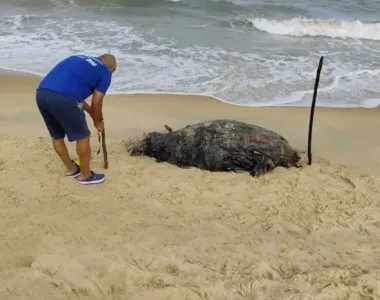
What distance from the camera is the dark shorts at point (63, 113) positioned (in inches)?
165

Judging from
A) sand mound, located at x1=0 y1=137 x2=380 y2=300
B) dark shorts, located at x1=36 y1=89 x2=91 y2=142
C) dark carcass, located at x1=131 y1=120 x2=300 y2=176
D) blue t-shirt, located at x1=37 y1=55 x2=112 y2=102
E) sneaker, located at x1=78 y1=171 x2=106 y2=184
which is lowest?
sand mound, located at x1=0 y1=137 x2=380 y2=300

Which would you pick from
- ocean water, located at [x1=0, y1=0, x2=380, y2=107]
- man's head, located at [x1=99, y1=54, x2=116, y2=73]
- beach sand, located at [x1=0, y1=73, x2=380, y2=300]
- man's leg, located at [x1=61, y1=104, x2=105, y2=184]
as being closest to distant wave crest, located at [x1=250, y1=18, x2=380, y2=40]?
ocean water, located at [x1=0, y1=0, x2=380, y2=107]

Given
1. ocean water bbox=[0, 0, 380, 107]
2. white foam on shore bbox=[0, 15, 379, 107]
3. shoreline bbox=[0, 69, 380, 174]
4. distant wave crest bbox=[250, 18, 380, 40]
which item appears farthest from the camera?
distant wave crest bbox=[250, 18, 380, 40]

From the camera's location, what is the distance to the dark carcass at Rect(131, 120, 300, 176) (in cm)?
507

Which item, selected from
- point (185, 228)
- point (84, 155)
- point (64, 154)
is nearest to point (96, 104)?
point (84, 155)

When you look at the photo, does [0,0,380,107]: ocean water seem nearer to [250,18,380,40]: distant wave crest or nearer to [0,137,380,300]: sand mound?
[250,18,380,40]: distant wave crest

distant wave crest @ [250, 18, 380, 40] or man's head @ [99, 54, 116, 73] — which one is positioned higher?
man's head @ [99, 54, 116, 73]

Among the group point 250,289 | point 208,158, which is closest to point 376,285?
point 250,289

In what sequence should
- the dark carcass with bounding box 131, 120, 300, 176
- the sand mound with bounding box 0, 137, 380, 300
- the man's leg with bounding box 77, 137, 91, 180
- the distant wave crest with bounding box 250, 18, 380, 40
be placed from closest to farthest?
the sand mound with bounding box 0, 137, 380, 300, the man's leg with bounding box 77, 137, 91, 180, the dark carcass with bounding box 131, 120, 300, 176, the distant wave crest with bounding box 250, 18, 380, 40

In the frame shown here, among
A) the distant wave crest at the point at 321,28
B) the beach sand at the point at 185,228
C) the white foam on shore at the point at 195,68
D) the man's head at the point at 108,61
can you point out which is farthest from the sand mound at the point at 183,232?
the distant wave crest at the point at 321,28

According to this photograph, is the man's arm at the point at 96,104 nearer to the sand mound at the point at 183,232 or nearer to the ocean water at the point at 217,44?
the sand mound at the point at 183,232

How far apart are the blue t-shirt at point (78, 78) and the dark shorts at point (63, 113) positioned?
0.05 m

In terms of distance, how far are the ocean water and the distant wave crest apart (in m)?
0.03

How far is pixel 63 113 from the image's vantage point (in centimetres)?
423
